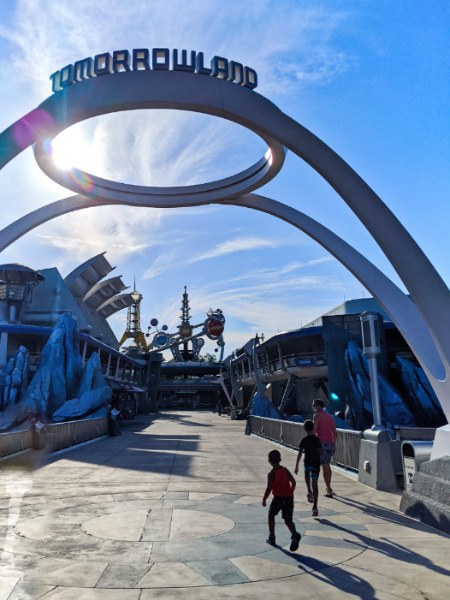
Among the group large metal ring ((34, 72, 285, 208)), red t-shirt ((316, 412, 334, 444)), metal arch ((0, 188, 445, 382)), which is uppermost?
large metal ring ((34, 72, 285, 208))

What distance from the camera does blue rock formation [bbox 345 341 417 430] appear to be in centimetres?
3486

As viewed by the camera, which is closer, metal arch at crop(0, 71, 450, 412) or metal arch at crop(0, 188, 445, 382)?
metal arch at crop(0, 188, 445, 382)

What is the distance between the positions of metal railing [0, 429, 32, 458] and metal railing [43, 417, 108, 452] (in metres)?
0.66

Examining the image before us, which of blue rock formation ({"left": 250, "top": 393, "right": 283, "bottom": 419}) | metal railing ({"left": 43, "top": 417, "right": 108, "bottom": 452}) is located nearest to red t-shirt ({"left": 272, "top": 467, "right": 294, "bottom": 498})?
metal railing ({"left": 43, "top": 417, "right": 108, "bottom": 452})

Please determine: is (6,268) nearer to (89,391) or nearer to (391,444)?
(89,391)

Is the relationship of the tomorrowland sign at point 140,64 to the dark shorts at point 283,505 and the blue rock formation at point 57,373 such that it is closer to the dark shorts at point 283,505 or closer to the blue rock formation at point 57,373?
the dark shorts at point 283,505

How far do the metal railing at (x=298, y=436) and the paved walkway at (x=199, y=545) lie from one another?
1254mm

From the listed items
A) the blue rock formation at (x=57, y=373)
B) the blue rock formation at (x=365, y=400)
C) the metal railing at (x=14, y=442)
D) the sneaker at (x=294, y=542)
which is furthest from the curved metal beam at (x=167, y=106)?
the blue rock formation at (x=57, y=373)

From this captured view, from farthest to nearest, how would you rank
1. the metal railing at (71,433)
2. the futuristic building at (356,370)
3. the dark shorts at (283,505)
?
the futuristic building at (356,370) < the metal railing at (71,433) < the dark shorts at (283,505)

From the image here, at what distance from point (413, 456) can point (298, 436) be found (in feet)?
28.4

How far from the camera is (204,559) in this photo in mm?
5586

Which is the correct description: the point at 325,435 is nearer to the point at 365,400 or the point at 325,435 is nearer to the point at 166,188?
the point at 166,188

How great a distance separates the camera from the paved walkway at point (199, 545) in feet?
15.3

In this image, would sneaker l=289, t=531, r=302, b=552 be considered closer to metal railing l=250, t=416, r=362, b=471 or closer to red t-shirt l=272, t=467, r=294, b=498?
red t-shirt l=272, t=467, r=294, b=498
